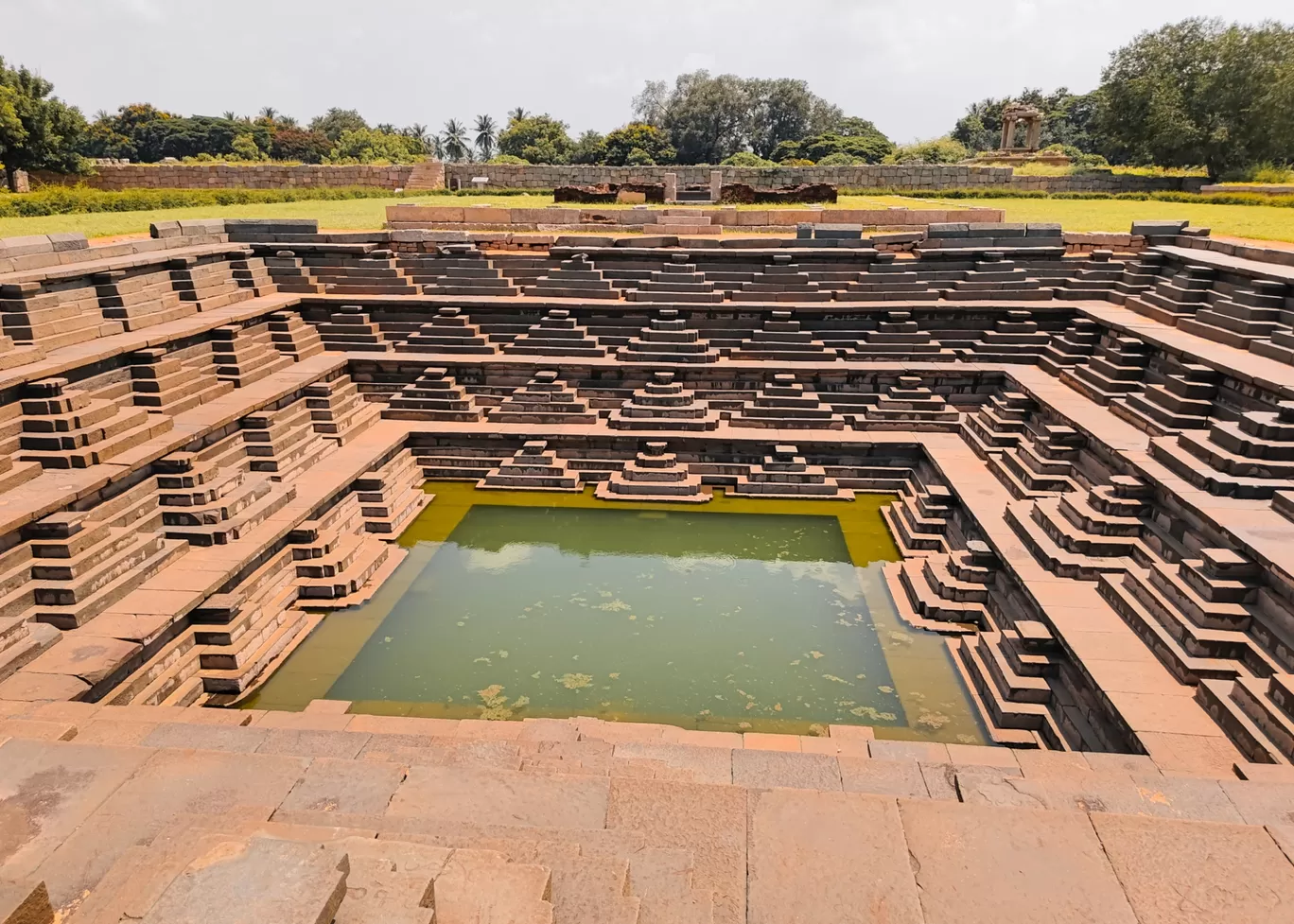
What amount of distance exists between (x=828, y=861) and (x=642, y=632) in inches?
177

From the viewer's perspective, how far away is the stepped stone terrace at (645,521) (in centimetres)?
373

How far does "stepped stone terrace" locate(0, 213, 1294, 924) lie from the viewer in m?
3.73

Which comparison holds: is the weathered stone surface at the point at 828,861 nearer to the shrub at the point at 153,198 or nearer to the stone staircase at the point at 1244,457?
the stone staircase at the point at 1244,457

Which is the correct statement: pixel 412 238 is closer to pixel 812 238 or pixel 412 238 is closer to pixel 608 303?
pixel 608 303

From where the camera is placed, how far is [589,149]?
4953 centimetres

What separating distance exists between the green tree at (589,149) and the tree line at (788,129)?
5.1 inches

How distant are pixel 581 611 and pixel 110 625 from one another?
4376mm

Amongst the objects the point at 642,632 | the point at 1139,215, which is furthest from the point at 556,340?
the point at 1139,215

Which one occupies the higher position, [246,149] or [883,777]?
[246,149]

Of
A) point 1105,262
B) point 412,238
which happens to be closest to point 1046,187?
point 1105,262

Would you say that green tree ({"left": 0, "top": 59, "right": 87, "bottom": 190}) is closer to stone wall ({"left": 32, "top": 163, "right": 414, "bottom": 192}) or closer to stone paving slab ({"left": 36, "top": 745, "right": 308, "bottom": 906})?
stone wall ({"left": 32, "top": 163, "right": 414, "bottom": 192})

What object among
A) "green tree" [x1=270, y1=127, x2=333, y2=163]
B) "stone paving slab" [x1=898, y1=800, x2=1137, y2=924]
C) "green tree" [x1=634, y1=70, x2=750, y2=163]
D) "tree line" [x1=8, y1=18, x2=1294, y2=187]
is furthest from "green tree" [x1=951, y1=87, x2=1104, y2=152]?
"stone paving slab" [x1=898, y1=800, x2=1137, y2=924]

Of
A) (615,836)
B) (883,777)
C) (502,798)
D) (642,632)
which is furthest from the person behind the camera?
(642,632)

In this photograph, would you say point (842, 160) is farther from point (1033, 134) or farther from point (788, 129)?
point (788, 129)
